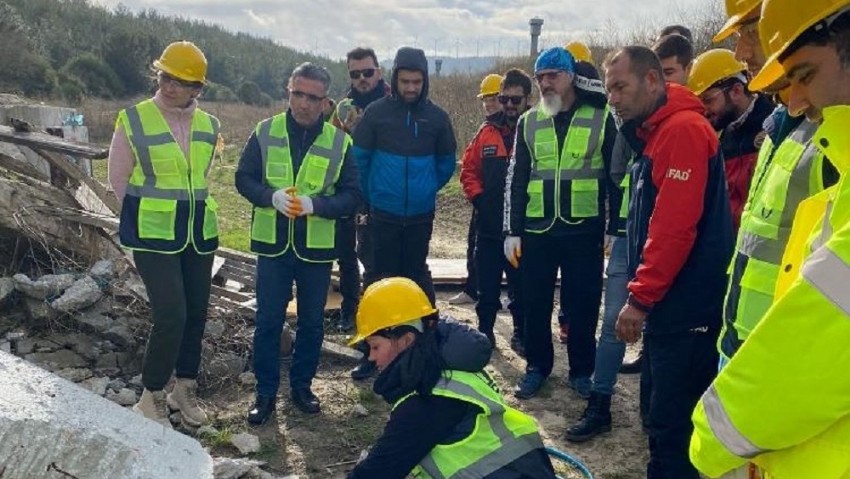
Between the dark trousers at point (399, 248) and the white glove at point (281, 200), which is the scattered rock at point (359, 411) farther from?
the white glove at point (281, 200)

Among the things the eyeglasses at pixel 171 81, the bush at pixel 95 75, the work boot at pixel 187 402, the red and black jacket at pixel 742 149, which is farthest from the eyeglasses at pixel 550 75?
the bush at pixel 95 75

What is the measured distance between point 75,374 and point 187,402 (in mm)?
801

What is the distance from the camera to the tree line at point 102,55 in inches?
1141

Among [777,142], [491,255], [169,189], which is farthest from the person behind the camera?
[491,255]

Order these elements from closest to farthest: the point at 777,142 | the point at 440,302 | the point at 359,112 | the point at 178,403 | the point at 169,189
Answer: the point at 777,142 < the point at 169,189 < the point at 178,403 < the point at 359,112 < the point at 440,302

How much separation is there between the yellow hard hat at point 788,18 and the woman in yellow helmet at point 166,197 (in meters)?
3.06

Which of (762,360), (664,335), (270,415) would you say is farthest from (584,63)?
(762,360)

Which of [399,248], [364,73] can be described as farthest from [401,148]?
[364,73]

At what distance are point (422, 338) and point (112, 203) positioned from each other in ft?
13.3

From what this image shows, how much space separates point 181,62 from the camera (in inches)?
155

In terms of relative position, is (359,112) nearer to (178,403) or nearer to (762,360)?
(178,403)

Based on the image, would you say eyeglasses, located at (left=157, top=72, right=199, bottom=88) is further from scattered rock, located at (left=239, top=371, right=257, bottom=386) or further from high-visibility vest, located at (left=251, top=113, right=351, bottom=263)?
scattered rock, located at (left=239, top=371, right=257, bottom=386)

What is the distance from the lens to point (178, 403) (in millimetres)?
4277

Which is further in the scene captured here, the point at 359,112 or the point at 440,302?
the point at 440,302
